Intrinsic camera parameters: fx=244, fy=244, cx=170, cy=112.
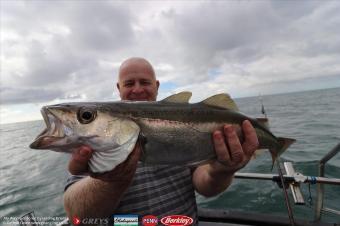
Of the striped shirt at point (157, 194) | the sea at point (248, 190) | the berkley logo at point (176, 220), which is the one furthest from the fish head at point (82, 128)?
the sea at point (248, 190)

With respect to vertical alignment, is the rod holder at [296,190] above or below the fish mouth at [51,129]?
below

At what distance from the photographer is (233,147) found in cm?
280

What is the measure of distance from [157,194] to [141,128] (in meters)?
1.31

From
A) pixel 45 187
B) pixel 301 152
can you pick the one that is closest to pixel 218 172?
→ pixel 301 152

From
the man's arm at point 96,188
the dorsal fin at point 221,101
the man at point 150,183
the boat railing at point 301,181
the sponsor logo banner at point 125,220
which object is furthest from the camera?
the boat railing at point 301,181

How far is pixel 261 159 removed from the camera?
1374 centimetres

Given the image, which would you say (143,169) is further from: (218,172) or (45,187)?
(45,187)

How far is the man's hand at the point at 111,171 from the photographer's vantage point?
2.17m

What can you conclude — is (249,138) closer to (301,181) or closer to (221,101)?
(221,101)

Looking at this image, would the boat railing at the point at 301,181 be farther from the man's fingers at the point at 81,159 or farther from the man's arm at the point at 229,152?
the man's fingers at the point at 81,159

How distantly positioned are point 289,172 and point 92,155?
4098 mm

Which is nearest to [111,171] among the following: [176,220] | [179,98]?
[179,98]

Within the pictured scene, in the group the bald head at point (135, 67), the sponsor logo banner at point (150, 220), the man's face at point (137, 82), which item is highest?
the bald head at point (135, 67)

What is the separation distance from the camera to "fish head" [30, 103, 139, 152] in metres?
2.08
